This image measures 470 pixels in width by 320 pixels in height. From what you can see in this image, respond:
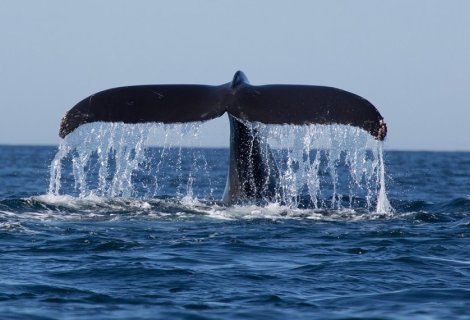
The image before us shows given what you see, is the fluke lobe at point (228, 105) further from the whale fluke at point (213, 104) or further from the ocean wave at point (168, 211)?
the ocean wave at point (168, 211)

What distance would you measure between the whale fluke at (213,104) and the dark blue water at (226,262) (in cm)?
111

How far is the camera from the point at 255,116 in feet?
36.0

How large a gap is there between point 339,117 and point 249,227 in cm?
150

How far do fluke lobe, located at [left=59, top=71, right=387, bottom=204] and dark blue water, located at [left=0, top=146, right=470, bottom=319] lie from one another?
3.62 ft

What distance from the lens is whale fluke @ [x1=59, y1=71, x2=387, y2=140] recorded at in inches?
424

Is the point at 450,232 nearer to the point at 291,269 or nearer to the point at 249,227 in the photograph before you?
the point at 249,227

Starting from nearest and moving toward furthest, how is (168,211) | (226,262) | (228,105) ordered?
(226,262) < (228,105) < (168,211)

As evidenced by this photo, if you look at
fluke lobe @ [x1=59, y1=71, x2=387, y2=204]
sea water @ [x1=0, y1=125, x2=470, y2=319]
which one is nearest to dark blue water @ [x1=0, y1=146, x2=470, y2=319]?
sea water @ [x1=0, y1=125, x2=470, y2=319]

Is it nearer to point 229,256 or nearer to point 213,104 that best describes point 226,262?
point 229,256

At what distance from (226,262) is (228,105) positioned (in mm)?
2375

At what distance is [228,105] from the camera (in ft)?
36.6

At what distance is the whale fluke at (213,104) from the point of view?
10766 mm

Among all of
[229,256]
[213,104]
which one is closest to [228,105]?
[213,104]

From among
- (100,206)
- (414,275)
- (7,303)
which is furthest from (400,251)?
(100,206)
